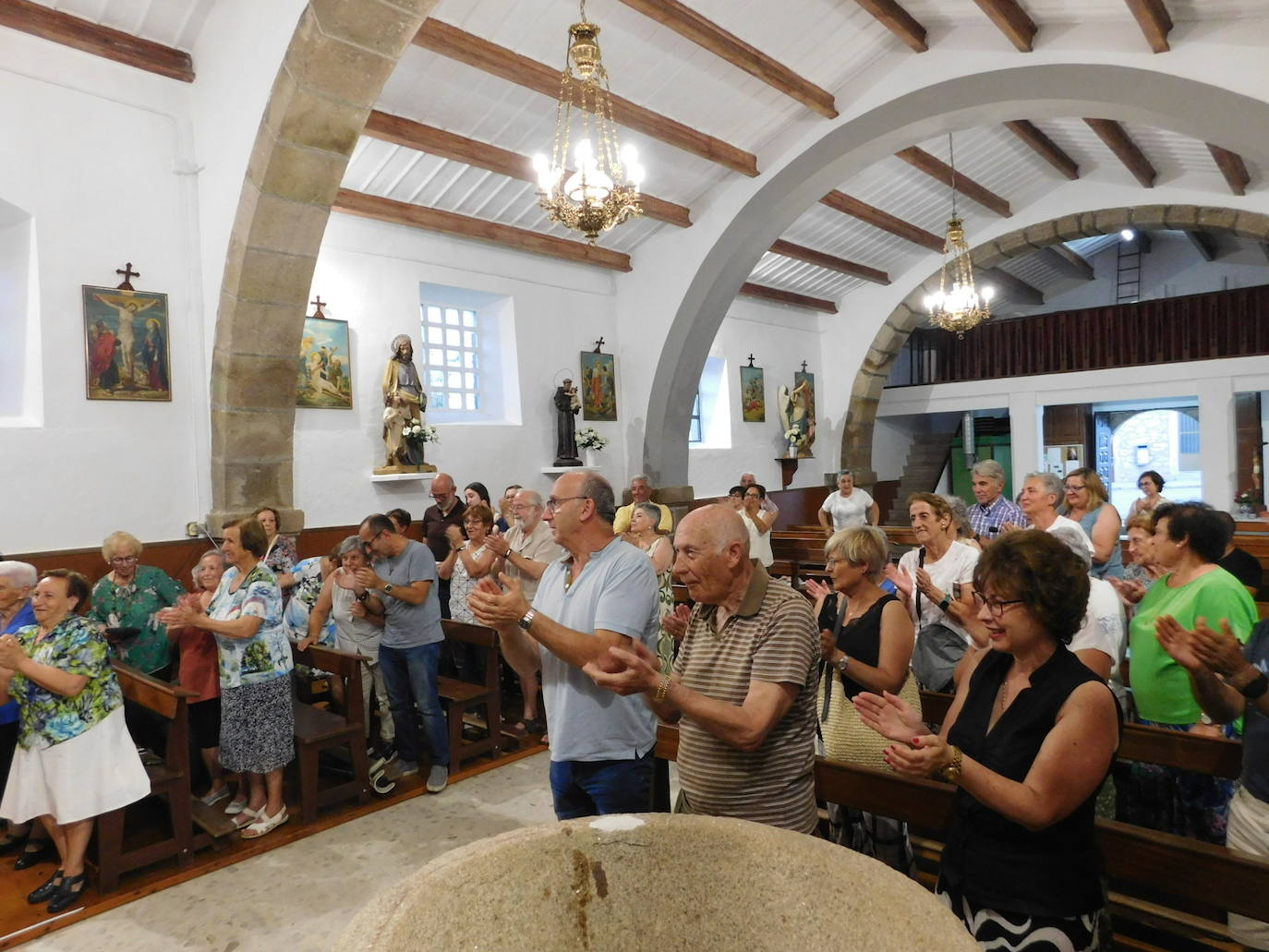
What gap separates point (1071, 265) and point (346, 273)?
14965mm

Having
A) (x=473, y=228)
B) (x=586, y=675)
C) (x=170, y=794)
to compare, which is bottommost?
(x=170, y=794)

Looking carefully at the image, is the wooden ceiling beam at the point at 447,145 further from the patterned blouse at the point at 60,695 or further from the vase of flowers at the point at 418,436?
the patterned blouse at the point at 60,695

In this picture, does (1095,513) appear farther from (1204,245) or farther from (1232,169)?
(1204,245)

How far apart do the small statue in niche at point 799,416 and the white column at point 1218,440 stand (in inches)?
239

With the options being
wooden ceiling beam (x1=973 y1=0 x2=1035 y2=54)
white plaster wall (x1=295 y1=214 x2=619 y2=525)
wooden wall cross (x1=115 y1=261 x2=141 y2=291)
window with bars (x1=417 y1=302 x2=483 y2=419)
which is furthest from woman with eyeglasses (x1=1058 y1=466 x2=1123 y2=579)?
wooden wall cross (x1=115 y1=261 x2=141 y2=291)

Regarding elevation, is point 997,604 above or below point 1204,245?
below

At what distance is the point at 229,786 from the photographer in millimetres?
4652

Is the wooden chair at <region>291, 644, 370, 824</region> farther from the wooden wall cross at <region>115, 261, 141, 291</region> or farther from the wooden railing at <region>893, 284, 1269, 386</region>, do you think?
the wooden railing at <region>893, 284, 1269, 386</region>

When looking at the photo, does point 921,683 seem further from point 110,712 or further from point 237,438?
point 237,438

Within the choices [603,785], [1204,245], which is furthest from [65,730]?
[1204,245]

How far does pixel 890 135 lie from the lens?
7781 mm

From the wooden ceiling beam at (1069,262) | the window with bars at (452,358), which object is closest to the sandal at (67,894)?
the window with bars at (452,358)

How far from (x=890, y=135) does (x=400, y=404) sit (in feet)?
17.5

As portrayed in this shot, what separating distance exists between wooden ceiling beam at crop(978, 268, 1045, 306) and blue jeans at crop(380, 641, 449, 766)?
1435cm
